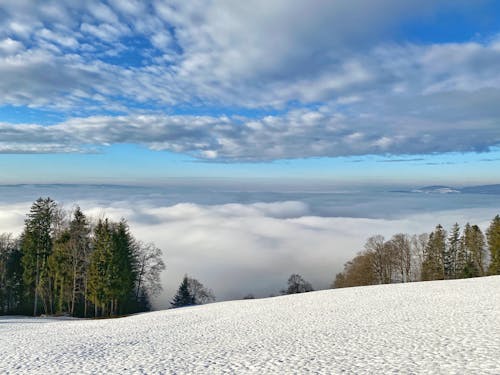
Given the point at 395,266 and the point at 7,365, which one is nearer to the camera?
the point at 7,365

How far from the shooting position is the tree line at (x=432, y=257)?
47750mm

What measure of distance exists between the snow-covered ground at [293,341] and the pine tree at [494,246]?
64.7 ft

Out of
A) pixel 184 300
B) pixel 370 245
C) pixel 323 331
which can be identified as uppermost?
pixel 370 245

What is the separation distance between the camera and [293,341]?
53.2ft

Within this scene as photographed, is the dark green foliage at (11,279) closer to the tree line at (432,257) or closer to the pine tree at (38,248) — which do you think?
the pine tree at (38,248)

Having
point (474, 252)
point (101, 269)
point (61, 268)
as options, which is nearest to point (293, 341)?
point (101, 269)

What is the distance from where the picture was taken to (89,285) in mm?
35438

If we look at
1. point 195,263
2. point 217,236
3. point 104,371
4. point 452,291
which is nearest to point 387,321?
point 452,291

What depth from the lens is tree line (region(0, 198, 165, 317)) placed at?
118 feet

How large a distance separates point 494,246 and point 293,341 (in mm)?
40641

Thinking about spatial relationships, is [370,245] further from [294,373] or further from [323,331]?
[294,373]

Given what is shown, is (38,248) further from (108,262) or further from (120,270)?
(120,270)

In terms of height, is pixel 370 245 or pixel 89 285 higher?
pixel 370 245

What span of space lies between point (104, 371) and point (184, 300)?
4268cm
